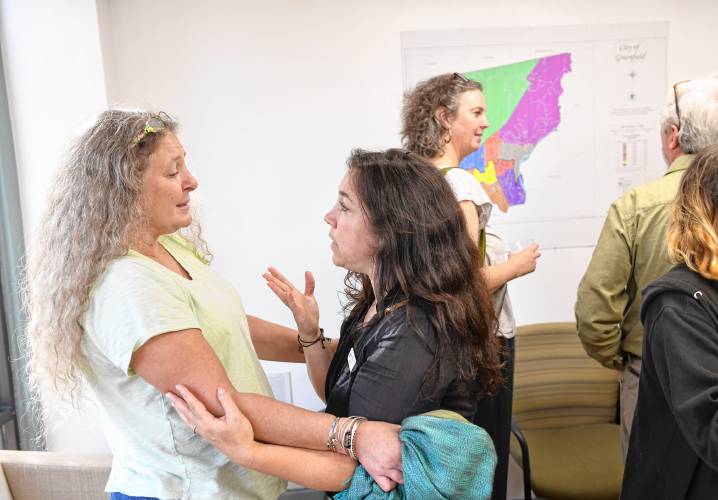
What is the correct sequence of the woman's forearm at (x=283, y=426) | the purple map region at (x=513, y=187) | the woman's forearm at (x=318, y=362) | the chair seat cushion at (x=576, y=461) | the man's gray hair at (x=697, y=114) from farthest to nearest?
the purple map region at (x=513, y=187) → the chair seat cushion at (x=576, y=461) → the man's gray hair at (x=697, y=114) → the woman's forearm at (x=318, y=362) → the woman's forearm at (x=283, y=426)

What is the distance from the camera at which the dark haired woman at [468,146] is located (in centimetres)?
227

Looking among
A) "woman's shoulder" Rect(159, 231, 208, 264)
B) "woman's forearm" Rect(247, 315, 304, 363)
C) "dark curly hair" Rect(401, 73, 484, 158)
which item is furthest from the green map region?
"woman's shoulder" Rect(159, 231, 208, 264)

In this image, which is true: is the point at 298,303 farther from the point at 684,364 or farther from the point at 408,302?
the point at 684,364

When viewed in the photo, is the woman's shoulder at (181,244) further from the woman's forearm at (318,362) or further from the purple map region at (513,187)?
the purple map region at (513,187)

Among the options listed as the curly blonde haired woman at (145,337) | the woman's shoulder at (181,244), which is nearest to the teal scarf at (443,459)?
the curly blonde haired woman at (145,337)

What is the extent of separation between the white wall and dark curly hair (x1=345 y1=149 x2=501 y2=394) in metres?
1.68

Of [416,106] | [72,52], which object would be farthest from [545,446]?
[72,52]

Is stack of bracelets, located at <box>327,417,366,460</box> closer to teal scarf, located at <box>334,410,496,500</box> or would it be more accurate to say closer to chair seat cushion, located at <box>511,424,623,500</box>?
teal scarf, located at <box>334,410,496,500</box>

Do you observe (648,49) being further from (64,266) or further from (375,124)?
(64,266)

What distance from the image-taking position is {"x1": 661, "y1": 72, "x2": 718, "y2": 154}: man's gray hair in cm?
202

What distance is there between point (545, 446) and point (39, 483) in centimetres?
197

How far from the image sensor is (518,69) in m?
3.17

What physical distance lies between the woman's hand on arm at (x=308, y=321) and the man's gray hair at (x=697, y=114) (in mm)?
1294

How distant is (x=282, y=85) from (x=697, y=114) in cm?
178
